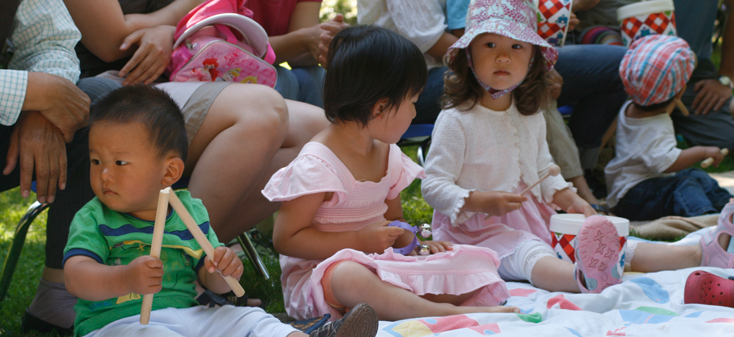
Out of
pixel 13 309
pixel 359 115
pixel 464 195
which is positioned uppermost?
pixel 359 115

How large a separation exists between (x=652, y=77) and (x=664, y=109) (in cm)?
24

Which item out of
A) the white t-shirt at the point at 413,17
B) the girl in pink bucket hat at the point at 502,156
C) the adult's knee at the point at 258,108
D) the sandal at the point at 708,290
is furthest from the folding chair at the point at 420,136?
the sandal at the point at 708,290

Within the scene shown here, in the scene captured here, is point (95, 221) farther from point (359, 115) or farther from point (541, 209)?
point (541, 209)

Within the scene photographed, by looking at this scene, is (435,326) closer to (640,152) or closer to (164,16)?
(164,16)

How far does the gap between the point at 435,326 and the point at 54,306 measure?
0.90 metres

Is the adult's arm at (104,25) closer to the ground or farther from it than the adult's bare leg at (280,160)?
farther from it

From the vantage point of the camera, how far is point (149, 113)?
3.62ft

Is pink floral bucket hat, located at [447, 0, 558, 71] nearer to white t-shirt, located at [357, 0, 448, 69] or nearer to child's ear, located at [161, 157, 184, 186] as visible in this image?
white t-shirt, located at [357, 0, 448, 69]

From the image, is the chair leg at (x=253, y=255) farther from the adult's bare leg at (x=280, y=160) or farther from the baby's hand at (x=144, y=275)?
the baby's hand at (x=144, y=275)

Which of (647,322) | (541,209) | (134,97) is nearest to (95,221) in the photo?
(134,97)

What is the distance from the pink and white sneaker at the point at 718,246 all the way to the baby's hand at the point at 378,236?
0.90m

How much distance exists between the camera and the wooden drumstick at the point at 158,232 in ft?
3.03

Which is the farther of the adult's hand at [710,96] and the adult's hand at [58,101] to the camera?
the adult's hand at [710,96]

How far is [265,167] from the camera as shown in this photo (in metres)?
1.56
